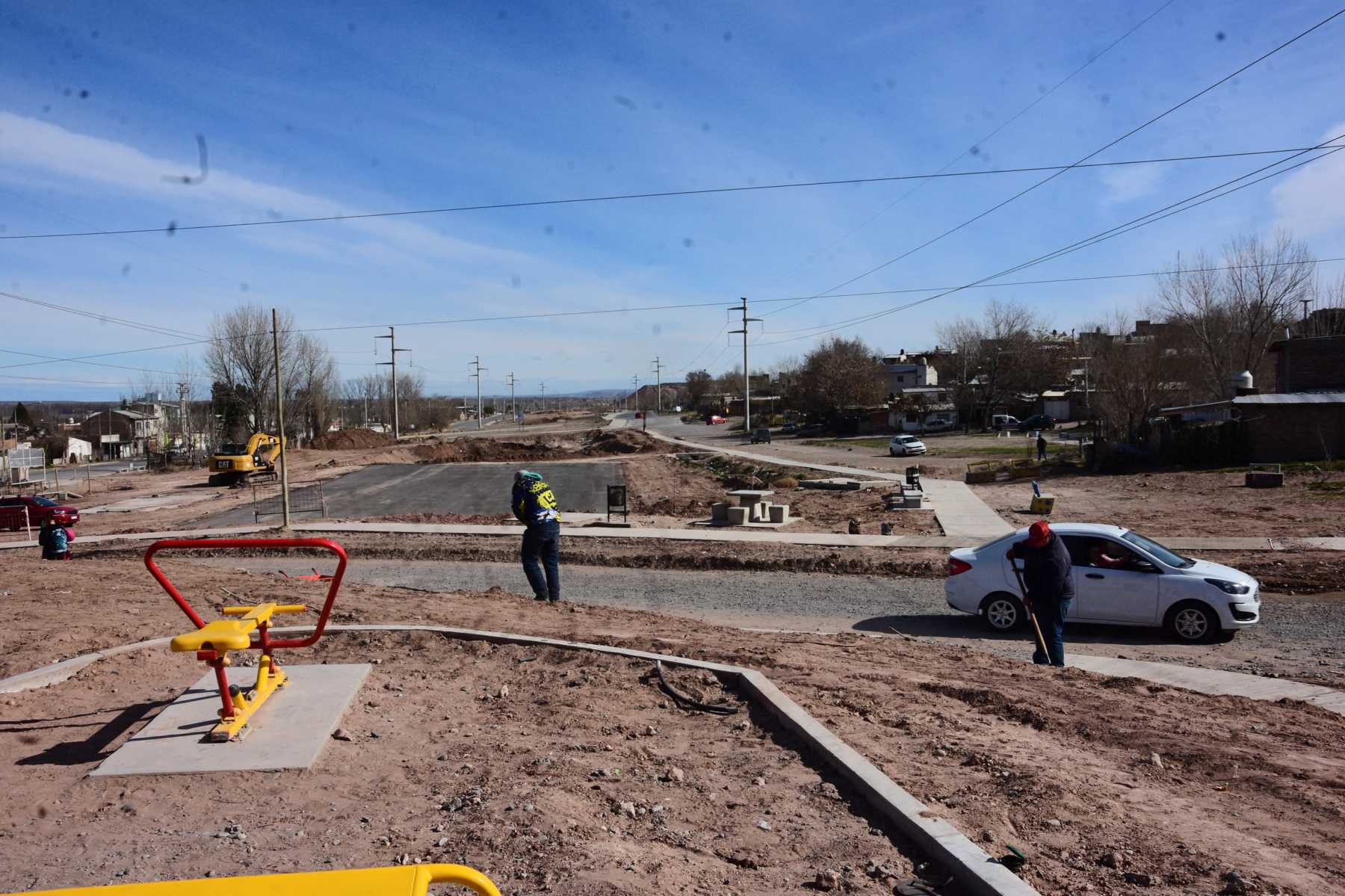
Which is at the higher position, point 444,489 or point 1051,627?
point 1051,627

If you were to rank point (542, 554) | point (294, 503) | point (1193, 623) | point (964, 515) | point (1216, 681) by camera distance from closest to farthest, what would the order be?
point (1216, 681) < point (1193, 623) < point (542, 554) < point (964, 515) < point (294, 503)

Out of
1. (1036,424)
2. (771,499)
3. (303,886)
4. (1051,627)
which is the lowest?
(771,499)

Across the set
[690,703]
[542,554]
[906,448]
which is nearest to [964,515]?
[542,554]

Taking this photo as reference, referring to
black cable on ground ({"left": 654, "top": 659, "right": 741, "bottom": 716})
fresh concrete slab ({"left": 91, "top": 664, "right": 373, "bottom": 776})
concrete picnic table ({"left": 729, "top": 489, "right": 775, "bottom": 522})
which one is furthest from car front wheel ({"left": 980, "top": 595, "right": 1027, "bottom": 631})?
concrete picnic table ({"left": 729, "top": 489, "right": 775, "bottom": 522})

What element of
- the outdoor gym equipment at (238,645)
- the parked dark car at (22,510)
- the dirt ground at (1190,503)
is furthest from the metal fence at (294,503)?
the dirt ground at (1190,503)

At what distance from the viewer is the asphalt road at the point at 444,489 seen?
29.7 metres

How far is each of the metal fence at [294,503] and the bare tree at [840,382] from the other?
55824mm

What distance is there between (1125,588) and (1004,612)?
4.82 ft

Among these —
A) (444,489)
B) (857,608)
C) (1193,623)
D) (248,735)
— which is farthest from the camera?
(444,489)

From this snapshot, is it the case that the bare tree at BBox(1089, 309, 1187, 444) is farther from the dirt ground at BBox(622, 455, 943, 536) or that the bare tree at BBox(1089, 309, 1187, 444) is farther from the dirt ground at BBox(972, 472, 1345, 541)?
the dirt ground at BBox(622, 455, 943, 536)

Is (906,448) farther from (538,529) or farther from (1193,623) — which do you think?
(538,529)

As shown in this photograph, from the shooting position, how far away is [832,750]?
5.38 metres

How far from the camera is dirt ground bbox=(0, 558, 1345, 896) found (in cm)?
416

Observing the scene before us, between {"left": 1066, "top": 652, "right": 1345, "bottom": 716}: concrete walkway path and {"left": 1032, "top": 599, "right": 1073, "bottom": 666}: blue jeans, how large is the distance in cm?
30
